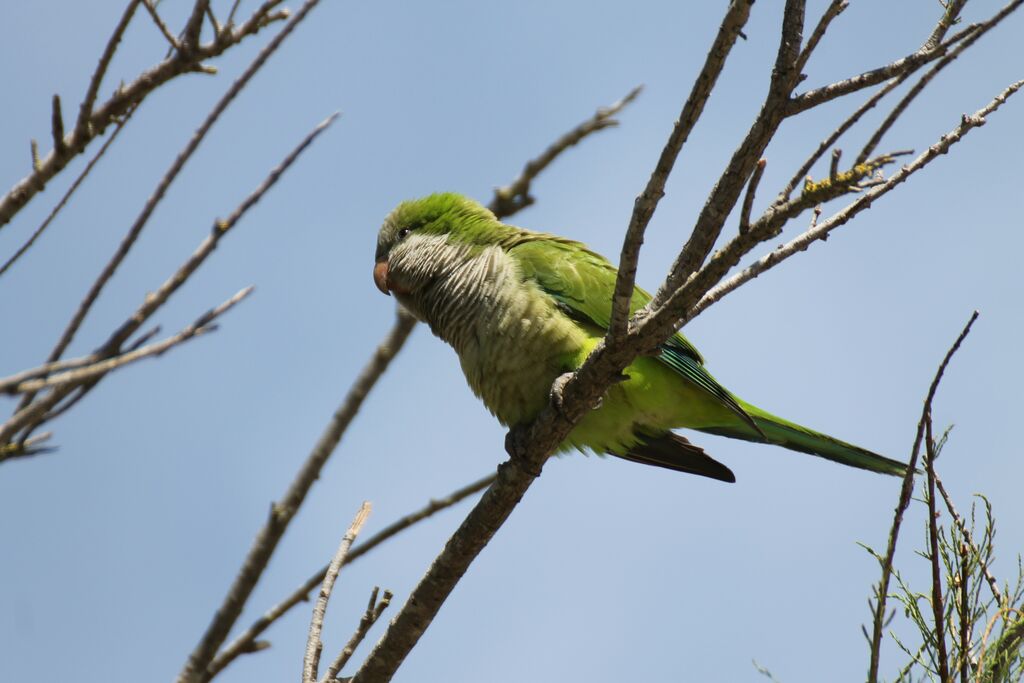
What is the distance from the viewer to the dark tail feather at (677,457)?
5.53 meters

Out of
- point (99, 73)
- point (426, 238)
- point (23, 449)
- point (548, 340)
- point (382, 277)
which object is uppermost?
point (426, 238)

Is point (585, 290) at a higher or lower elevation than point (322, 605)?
higher

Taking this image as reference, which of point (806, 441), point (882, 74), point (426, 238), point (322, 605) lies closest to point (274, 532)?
point (322, 605)

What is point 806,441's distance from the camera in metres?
5.38

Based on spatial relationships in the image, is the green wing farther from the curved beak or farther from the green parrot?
the curved beak

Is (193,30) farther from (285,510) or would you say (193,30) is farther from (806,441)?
(806,441)

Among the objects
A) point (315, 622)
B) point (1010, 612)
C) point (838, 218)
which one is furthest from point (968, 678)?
point (315, 622)


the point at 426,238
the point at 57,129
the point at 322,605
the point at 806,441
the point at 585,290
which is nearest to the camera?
the point at 57,129

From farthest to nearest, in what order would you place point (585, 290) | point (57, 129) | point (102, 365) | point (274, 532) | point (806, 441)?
point (806, 441) → point (585, 290) → point (274, 532) → point (57, 129) → point (102, 365)

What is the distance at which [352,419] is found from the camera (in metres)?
5.33

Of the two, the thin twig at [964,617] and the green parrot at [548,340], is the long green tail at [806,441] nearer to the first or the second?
the green parrot at [548,340]

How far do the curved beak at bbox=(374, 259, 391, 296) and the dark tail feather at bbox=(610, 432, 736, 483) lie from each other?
5.86 feet

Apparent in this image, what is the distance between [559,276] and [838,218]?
2367 mm

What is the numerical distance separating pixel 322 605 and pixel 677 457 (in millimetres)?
2521
